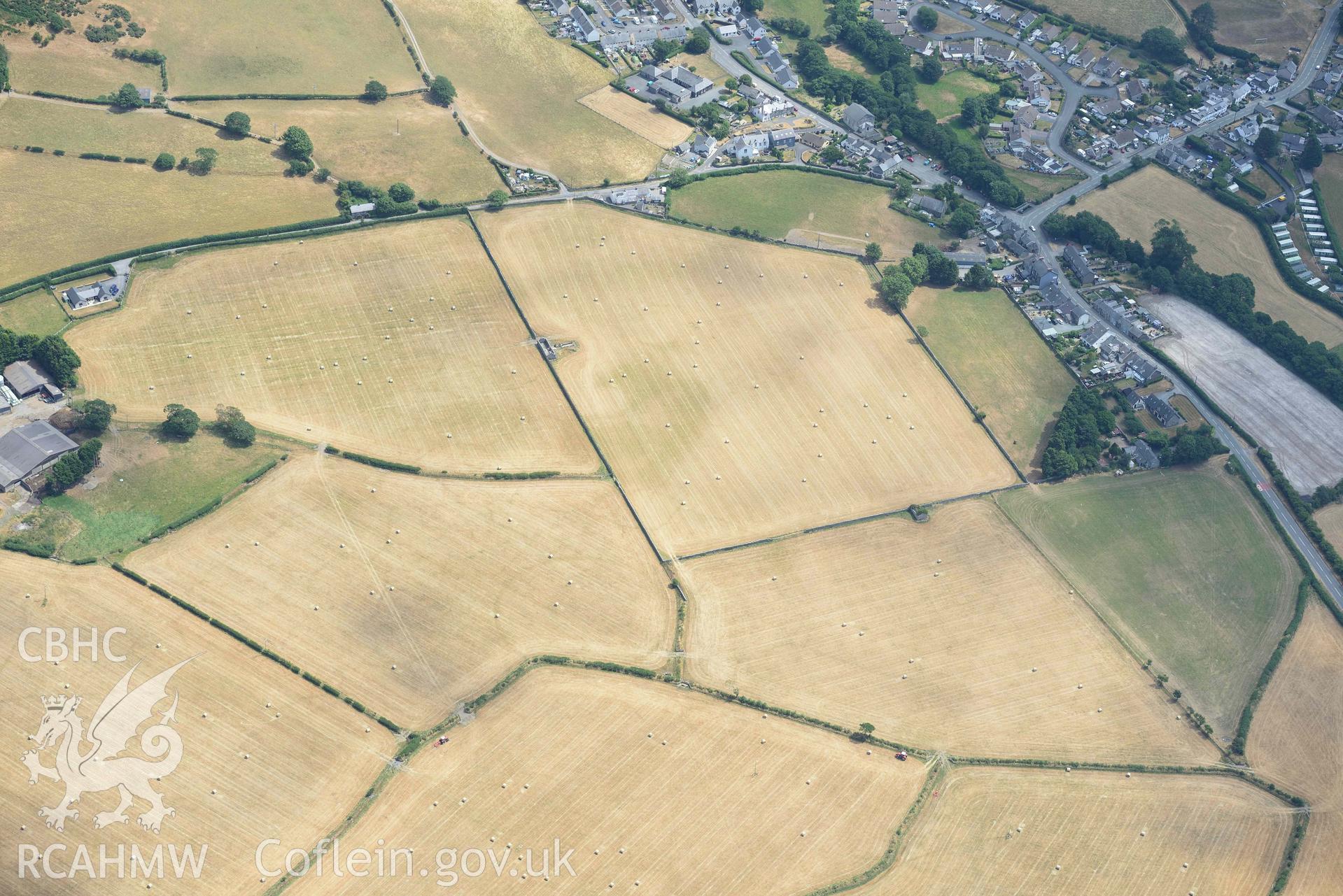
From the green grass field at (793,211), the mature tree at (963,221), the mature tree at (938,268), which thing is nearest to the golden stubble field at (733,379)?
the green grass field at (793,211)

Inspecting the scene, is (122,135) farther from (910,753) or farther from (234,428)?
(910,753)

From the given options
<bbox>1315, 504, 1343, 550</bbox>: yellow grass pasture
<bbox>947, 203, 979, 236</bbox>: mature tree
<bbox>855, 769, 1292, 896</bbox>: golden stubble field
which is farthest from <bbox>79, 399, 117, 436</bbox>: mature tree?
<bbox>1315, 504, 1343, 550</bbox>: yellow grass pasture

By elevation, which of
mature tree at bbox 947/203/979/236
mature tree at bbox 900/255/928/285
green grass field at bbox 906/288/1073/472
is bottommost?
green grass field at bbox 906/288/1073/472

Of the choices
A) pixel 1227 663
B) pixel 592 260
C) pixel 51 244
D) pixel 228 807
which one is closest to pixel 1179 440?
pixel 1227 663

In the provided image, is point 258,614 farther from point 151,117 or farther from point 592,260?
point 151,117

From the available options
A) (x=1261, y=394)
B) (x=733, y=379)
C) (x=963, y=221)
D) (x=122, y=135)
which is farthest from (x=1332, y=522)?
(x=122, y=135)

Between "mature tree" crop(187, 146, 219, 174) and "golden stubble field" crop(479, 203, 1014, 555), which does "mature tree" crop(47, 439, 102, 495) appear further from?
"golden stubble field" crop(479, 203, 1014, 555)

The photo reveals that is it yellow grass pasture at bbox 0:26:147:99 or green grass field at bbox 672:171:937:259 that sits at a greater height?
green grass field at bbox 672:171:937:259

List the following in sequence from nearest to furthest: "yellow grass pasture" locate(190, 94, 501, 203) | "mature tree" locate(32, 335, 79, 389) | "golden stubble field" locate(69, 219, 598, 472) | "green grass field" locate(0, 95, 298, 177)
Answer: "mature tree" locate(32, 335, 79, 389) → "golden stubble field" locate(69, 219, 598, 472) → "green grass field" locate(0, 95, 298, 177) → "yellow grass pasture" locate(190, 94, 501, 203)
